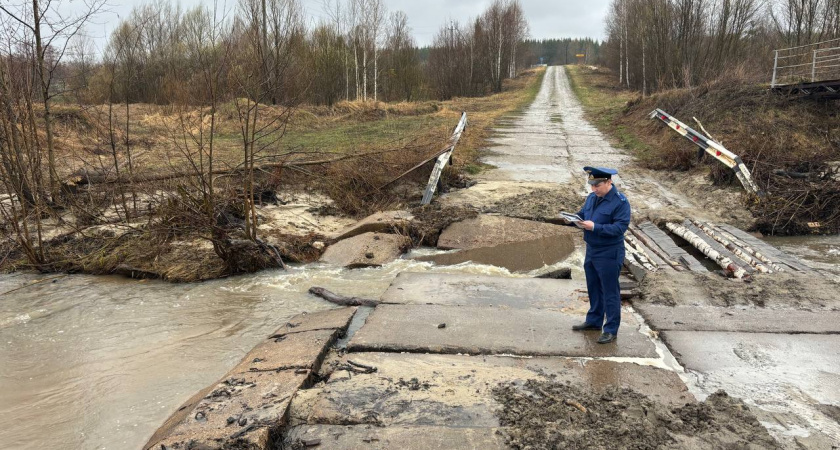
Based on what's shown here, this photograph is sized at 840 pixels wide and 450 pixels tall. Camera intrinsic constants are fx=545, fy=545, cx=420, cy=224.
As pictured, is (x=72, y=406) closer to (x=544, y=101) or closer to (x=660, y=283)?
(x=660, y=283)

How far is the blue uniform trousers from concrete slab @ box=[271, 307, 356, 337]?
2.28 metres

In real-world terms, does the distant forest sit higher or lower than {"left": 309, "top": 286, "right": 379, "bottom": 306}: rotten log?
higher

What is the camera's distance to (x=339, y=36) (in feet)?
119

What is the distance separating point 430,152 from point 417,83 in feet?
102

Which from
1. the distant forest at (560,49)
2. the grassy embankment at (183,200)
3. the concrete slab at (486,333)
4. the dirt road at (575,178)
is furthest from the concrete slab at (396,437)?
the distant forest at (560,49)

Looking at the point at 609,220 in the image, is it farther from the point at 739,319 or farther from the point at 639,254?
the point at 639,254

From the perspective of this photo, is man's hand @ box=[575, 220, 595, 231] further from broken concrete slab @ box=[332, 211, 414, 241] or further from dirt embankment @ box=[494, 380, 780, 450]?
broken concrete slab @ box=[332, 211, 414, 241]

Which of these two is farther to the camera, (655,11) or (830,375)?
(655,11)

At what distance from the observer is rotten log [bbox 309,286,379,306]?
599 cm

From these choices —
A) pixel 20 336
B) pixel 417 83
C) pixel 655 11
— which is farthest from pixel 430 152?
pixel 417 83

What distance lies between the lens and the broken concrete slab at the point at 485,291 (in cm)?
578

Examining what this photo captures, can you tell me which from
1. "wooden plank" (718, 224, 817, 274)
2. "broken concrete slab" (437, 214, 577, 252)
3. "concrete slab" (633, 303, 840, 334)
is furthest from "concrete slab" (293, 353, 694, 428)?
"broken concrete slab" (437, 214, 577, 252)

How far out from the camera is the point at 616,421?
11.1 ft

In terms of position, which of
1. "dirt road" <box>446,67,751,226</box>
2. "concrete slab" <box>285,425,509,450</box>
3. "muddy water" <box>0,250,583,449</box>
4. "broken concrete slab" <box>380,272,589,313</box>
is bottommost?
"muddy water" <box>0,250,583,449</box>
